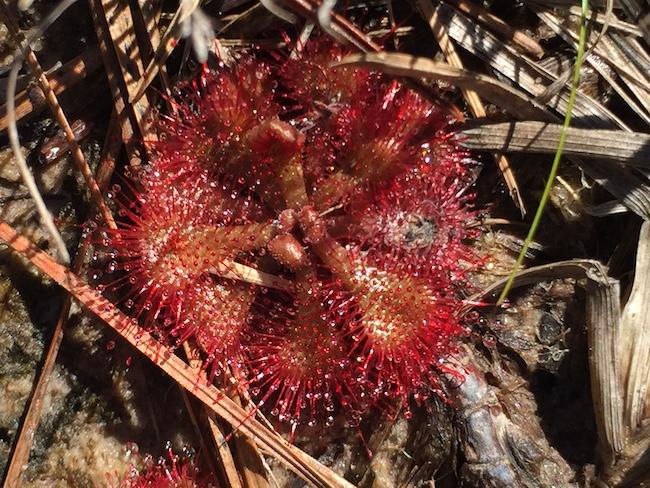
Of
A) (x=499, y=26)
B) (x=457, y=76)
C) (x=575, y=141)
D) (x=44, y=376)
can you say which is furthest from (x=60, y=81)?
(x=575, y=141)

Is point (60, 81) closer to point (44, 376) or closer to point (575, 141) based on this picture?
point (44, 376)

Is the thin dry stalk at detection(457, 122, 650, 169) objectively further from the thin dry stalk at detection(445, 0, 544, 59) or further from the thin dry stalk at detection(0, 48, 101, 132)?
the thin dry stalk at detection(0, 48, 101, 132)

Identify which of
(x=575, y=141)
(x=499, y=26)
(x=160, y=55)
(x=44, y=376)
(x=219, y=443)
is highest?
(x=499, y=26)

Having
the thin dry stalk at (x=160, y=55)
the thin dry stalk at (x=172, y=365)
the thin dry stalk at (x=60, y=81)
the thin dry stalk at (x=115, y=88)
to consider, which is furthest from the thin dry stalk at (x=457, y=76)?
the thin dry stalk at (x=172, y=365)

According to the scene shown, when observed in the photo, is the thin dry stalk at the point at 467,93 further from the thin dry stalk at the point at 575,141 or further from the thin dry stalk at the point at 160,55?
the thin dry stalk at the point at 160,55

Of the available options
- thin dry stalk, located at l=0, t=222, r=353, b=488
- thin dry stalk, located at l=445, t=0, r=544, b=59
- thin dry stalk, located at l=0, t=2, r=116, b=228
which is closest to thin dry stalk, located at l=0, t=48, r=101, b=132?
thin dry stalk, located at l=0, t=2, r=116, b=228

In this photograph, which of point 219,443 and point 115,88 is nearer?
point 115,88

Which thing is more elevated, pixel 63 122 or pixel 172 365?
pixel 63 122
